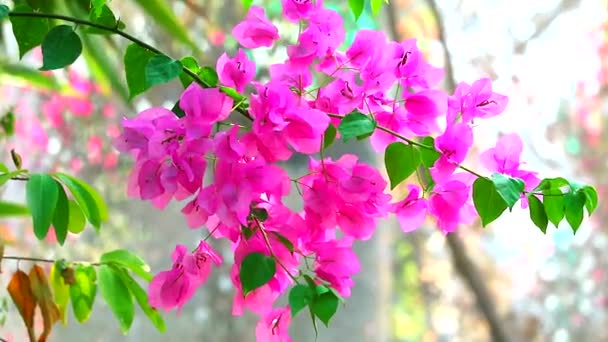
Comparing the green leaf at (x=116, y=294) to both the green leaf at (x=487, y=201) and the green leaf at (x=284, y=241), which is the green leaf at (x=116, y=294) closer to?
the green leaf at (x=284, y=241)

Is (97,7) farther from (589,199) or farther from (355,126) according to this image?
→ (589,199)

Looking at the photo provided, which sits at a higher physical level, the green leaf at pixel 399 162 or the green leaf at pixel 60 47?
the green leaf at pixel 60 47

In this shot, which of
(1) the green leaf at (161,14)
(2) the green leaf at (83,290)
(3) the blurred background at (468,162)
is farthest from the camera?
(3) the blurred background at (468,162)

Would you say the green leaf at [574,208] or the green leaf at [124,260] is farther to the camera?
the green leaf at [124,260]

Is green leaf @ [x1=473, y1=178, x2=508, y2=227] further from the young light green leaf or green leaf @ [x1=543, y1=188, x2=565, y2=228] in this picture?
the young light green leaf

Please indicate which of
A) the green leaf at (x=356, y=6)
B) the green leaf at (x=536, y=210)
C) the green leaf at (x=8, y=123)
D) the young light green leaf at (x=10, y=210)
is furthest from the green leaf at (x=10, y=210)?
the green leaf at (x=536, y=210)

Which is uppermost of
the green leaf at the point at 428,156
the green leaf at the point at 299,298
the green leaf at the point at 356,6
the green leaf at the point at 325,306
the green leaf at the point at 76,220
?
the green leaf at the point at 356,6

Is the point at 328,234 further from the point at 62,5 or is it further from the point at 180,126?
the point at 62,5
